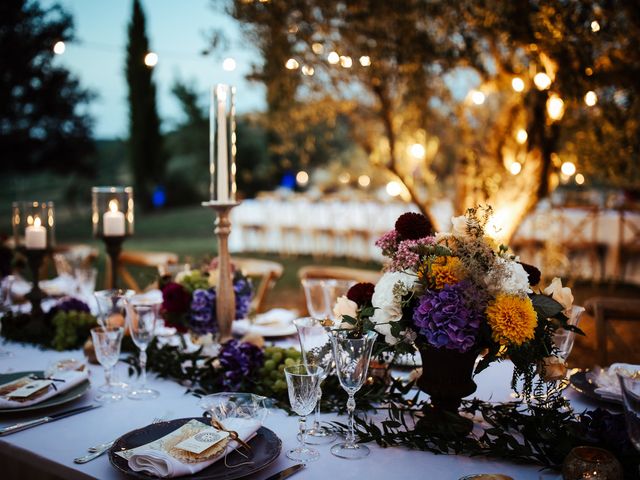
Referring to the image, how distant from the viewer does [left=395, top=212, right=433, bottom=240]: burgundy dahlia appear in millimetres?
Result: 1599

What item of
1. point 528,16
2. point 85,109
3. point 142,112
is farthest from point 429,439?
point 142,112

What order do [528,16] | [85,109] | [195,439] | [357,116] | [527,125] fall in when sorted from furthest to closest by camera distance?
1. [85,109]
2. [357,116]
3. [527,125]
4. [528,16]
5. [195,439]

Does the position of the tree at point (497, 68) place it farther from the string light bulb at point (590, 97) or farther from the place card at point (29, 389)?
the place card at point (29, 389)

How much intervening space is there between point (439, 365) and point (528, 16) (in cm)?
288

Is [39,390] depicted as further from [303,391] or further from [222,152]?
[222,152]

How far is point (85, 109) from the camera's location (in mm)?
12453

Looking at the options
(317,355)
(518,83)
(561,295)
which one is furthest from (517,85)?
(317,355)

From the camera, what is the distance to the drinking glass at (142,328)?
6.24 feet

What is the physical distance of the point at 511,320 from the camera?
1399mm

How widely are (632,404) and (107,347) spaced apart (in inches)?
53.3

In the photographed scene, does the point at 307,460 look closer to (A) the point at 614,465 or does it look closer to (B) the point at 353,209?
(A) the point at 614,465

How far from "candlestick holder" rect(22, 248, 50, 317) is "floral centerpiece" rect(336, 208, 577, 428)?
5.22ft

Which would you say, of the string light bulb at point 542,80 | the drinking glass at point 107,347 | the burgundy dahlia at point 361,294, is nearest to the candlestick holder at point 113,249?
the drinking glass at point 107,347

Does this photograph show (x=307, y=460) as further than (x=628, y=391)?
Yes
